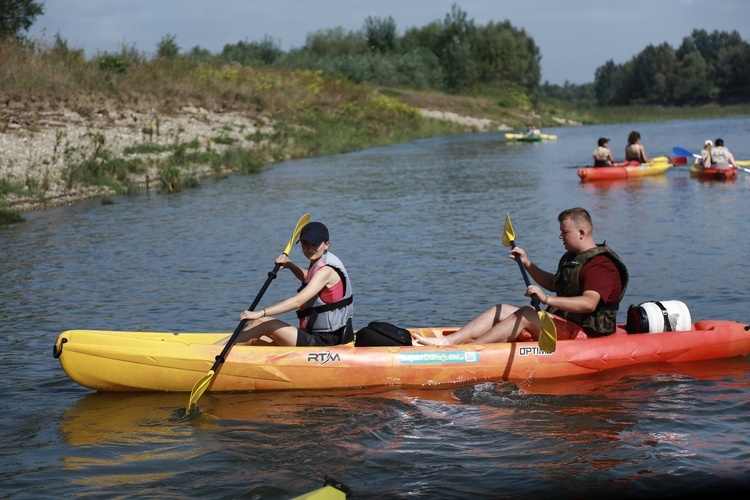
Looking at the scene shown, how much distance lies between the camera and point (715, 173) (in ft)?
66.3

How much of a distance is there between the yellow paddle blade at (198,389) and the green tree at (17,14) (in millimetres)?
24601

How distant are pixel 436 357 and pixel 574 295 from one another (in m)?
1.15

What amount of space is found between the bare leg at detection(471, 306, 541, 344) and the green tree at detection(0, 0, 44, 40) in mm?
25029

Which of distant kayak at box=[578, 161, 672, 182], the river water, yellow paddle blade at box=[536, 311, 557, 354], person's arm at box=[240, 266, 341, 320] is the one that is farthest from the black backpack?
distant kayak at box=[578, 161, 672, 182]

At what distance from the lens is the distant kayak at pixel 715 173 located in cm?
2006

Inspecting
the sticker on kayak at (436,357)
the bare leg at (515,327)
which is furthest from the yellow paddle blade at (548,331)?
the sticker on kayak at (436,357)

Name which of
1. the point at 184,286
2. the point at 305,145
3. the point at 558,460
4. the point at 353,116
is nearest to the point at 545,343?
the point at 558,460

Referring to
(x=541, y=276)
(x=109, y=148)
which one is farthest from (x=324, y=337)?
(x=109, y=148)

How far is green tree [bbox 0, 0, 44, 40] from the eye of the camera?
2873cm

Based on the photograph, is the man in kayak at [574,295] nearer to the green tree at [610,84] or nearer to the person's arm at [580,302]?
the person's arm at [580,302]

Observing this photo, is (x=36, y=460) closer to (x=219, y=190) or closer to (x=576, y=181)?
(x=219, y=190)

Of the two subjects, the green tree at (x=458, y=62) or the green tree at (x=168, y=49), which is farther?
the green tree at (x=458, y=62)

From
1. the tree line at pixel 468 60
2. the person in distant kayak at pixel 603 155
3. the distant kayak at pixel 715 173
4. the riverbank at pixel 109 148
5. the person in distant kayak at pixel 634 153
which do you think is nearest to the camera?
the riverbank at pixel 109 148

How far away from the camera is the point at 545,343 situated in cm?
677
